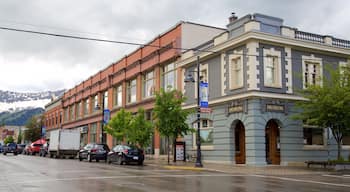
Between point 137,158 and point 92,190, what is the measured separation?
16379 millimetres

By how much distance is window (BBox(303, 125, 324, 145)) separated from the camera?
27781 millimetres

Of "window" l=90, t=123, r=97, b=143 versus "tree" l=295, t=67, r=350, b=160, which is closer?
"tree" l=295, t=67, r=350, b=160

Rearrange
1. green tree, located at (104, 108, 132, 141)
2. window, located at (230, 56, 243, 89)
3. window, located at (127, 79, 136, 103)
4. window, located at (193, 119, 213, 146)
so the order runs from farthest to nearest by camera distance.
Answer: window, located at (127, 79, 136, 103) < green tree, located at (104, 108, 132, 141) < window, located at (193, 119, 213, 146) < window, located at (230, 56, 243, 89)

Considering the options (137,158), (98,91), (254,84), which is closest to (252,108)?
(254,84)

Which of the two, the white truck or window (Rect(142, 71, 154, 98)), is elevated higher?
window (Rect(142, 71, 154, 98))

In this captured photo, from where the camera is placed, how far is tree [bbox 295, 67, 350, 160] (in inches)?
918

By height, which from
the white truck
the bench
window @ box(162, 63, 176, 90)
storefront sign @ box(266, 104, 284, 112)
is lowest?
the bench

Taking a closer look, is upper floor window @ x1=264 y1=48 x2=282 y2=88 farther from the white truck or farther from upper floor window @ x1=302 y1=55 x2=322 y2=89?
the white truck

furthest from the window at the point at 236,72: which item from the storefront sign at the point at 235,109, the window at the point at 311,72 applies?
the window at the point at 311,72

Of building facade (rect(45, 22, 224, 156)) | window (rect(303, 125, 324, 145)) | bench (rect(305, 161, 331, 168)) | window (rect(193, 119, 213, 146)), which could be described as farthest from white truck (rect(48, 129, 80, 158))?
bench (rect(305, 161, 331, 168))

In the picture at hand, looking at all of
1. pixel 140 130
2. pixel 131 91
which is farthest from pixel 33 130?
pixel 140 130

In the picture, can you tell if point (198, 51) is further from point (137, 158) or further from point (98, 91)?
point (98, 91)

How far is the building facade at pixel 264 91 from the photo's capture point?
2606 cm

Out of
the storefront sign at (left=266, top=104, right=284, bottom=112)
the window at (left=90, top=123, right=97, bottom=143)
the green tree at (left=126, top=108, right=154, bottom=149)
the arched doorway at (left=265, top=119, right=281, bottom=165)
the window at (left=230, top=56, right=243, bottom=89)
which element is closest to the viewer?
the storefront sign at (left=266, top=104, right=284, bottom=112)
